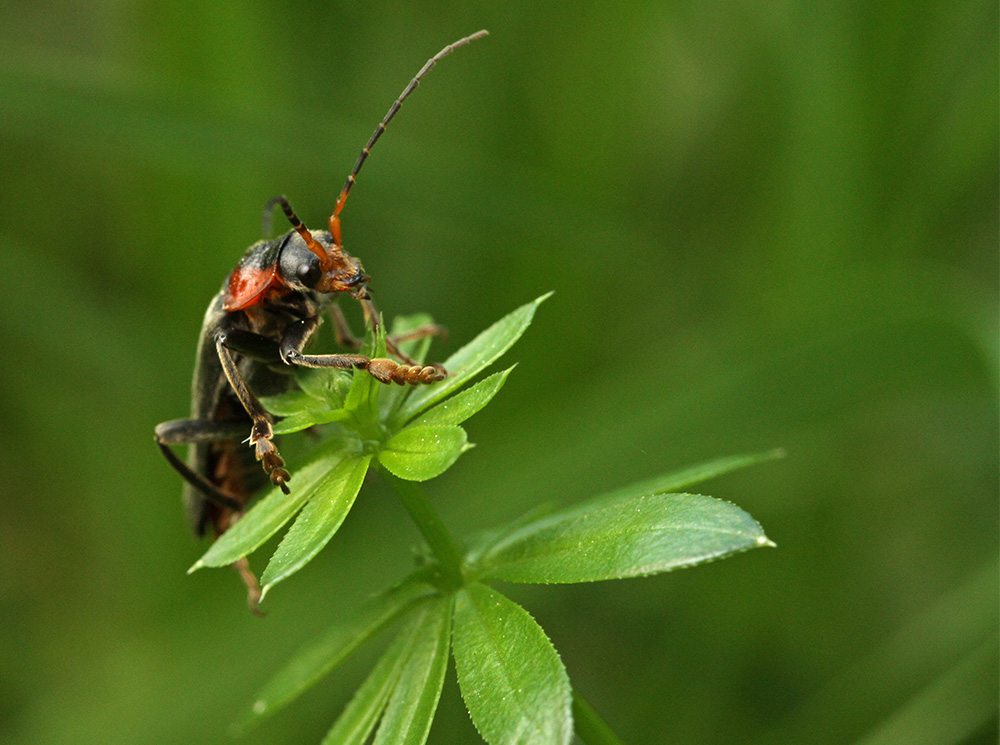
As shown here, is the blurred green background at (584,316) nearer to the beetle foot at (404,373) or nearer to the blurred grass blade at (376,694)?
the beetle foot at (404,373)

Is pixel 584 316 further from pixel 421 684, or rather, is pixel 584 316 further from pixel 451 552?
pixel 421 684

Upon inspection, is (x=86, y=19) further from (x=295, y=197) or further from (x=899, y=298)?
(x=899, y=298)

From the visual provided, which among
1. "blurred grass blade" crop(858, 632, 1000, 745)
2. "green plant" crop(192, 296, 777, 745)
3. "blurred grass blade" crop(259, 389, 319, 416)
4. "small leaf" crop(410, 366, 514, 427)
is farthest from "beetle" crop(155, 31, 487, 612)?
"blurred grass blade" crop(858, 632, 1000, 745)

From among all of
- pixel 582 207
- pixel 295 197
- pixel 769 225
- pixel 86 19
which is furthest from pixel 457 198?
pixel 86 19

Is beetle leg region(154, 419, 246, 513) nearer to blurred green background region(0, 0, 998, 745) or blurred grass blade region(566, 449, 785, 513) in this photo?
blurred green background region(0, 0, 998, 745)

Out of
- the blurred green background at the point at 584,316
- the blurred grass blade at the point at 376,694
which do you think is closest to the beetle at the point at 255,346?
the blurred grass blade at the point at 376,694
